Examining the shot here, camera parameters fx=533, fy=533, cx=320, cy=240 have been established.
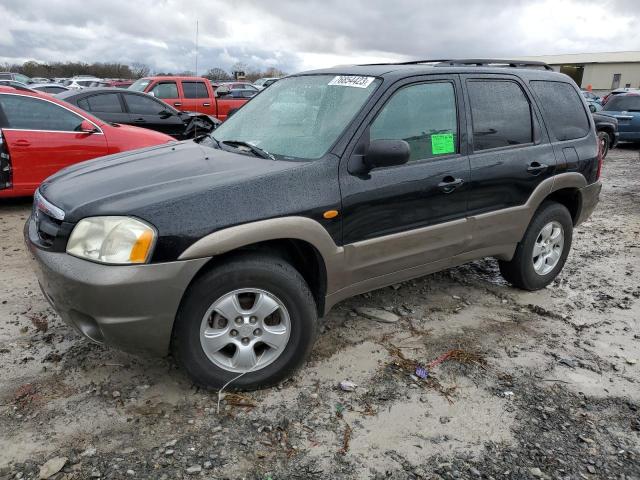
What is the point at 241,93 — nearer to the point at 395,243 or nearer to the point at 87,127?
the point at 87,127

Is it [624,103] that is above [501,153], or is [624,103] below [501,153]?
above

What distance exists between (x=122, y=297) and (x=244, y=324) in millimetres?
653

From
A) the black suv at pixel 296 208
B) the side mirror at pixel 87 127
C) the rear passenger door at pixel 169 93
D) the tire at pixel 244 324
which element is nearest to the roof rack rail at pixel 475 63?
the black suv at pixel 296 208

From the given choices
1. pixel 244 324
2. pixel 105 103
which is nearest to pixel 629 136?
pixel 105 103

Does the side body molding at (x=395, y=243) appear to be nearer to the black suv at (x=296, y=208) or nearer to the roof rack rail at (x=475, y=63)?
the black suv at (x=296, y=208)

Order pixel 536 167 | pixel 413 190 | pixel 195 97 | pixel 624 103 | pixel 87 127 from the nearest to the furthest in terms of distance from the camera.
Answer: pixel 413 190
pixel 536 167
pixel 87 127
pixel 195 97
pixel 624 103

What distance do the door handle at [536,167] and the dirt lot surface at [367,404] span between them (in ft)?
3.57

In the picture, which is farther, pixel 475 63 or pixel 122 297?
pixel 475 63

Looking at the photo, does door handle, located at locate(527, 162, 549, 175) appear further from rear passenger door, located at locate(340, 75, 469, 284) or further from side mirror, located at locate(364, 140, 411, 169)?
side mirror, located at locate(364, 140, 411, 169)

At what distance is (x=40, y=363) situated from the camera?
127 inches

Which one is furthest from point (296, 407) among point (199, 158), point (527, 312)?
point (527, 312)

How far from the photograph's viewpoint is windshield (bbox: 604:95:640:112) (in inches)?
575

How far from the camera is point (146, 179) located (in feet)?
9.70

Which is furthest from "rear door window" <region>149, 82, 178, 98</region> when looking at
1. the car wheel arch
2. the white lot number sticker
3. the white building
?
the white building
